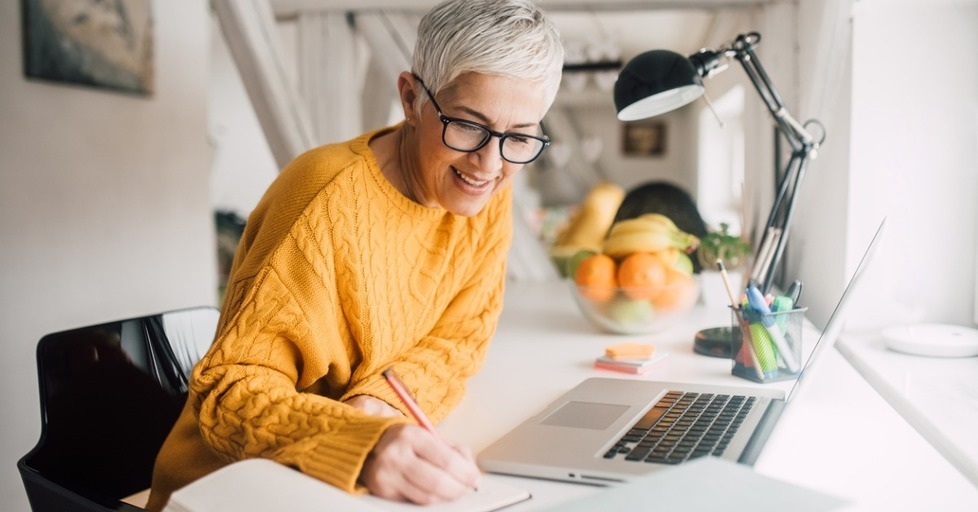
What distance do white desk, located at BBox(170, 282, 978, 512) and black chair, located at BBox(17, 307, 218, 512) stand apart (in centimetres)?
53

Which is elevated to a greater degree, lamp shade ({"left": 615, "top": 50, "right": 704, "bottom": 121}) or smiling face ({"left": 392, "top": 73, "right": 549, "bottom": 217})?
lamp shade ({"left": 615, "top": 50, "right": 704, "bottom": 121})

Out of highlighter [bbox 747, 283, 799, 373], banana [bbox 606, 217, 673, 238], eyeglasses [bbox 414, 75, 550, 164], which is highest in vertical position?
eyeglasses [bbox 414, 75, 550, 164]

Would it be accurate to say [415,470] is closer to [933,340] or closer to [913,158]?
[933,340]

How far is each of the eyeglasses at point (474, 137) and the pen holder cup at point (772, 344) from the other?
472 mm

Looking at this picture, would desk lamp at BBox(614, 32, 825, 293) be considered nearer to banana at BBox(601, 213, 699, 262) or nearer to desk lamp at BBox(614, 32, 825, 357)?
desk lamp at BBox(614, 32, 825, 357)

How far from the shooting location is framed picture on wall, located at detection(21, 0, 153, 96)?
2109 millimetres

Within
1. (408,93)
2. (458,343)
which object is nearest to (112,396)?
(458,343)

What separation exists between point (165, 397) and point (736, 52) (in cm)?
127

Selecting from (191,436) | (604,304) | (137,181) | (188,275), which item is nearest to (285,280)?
(191,436)

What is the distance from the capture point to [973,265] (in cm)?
156

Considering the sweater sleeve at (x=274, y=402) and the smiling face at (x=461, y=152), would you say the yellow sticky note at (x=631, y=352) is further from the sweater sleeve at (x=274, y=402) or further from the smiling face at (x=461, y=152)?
the sweater sleeve at (x=274, y=402)

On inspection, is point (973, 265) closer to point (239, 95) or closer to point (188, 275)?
point (188, 275)

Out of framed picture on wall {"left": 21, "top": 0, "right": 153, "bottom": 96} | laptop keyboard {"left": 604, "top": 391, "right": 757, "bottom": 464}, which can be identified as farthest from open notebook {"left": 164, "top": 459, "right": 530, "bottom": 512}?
framed picture on wall {"left": 21, "top": 0, "right": 153, "bottom": 96}

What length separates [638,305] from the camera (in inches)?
64.0
